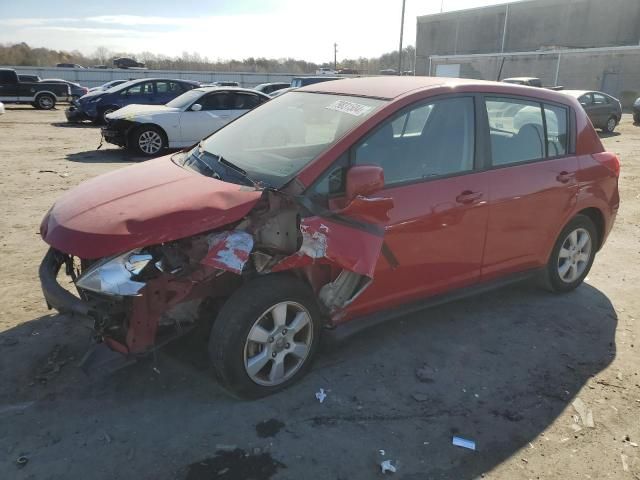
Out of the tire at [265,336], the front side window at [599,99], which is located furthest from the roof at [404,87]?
the front side window at [599,99]

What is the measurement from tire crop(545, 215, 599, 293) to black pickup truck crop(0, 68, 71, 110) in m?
25.9

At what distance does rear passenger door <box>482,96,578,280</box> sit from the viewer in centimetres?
385

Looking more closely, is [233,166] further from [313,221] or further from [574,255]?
[574,255]

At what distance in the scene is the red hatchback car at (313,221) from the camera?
2.77 m

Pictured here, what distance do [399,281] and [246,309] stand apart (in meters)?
1.11

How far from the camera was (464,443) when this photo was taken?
9.17 feet

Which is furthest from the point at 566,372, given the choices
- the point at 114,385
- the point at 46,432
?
the point at 46,432

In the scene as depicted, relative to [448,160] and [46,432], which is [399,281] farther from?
[46,432]

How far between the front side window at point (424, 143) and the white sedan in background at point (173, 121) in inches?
322

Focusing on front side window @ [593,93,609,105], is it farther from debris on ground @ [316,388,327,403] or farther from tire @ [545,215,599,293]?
debris on ground @ [316,388,327,403]

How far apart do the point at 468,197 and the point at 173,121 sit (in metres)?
9.47

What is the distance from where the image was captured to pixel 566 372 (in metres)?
3.51

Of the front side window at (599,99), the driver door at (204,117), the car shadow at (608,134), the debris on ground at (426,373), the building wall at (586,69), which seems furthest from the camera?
the building wall at (586,69)

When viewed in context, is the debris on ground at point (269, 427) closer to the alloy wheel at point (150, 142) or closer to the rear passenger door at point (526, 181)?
the rear passenger door at point (526, 181)
